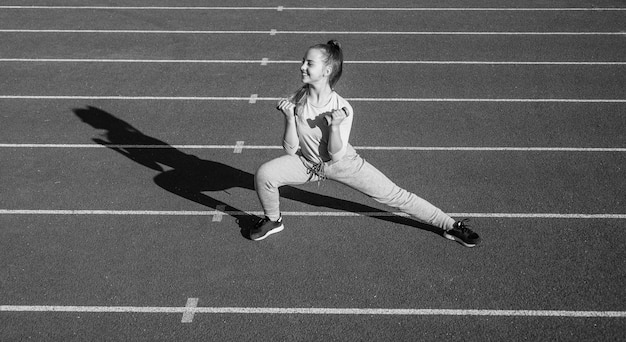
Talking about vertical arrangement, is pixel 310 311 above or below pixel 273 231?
below

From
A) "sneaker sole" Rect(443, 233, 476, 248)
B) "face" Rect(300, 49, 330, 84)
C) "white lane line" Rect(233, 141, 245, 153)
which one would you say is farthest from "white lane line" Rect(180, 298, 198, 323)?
"white lane line" Rect(233, 141, 245, 153)

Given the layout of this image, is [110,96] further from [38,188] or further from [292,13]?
[292,13]

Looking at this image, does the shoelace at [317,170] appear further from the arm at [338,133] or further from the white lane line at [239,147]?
the white lane line at [239,147]

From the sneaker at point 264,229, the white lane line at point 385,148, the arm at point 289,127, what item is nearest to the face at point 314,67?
the arm at point 289,127

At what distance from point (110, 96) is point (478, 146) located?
4.79m

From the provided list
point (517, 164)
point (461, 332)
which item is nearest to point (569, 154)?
point (517, 164)

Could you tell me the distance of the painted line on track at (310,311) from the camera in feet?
16.3

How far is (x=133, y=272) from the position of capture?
18.1 ft

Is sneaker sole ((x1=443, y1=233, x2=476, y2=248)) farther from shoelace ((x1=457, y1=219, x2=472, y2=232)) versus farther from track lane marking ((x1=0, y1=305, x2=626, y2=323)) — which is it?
track lane marking ((x1=0, y1=305, x2=626, y2=323))

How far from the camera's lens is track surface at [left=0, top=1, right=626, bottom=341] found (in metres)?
5.07

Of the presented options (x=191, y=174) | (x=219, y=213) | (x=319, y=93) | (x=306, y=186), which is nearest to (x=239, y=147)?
(x=191, y=174)

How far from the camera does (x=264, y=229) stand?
5.88 meters

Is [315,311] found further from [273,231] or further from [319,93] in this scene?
[319,93]

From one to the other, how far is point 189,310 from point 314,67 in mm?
2093
